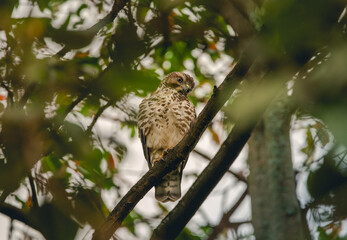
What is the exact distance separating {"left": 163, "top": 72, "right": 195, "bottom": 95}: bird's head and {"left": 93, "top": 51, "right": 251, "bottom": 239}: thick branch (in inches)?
74.9

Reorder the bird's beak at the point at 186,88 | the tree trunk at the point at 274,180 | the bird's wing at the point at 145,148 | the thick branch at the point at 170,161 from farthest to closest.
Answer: the bird's beak at the point at 186,88, the bird's wing at the point at 145,148, the tree trunk at the point at 274,180, the thick branch at the point at 170,161

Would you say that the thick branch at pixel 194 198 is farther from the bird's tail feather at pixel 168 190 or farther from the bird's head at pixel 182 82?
the bird's head at pixel 182 82

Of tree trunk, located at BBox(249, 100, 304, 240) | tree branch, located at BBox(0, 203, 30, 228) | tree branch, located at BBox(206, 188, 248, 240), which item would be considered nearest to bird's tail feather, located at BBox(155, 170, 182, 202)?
tree branch, located at BBox(206, 188, 248, 240)

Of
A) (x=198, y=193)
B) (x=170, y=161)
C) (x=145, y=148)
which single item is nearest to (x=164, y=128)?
(x=145, y=148)

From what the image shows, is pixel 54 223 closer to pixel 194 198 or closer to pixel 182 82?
pixel 194 198

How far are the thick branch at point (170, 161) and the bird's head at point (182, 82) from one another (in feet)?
6.24

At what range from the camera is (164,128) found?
4.92 metres

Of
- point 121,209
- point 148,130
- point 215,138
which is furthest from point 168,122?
point 121,209

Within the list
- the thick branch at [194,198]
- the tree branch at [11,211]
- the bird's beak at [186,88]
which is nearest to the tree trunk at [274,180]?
the thick branch at [194,198]

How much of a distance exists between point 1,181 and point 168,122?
379 centimetres

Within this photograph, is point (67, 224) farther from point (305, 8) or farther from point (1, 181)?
point (305, 8)

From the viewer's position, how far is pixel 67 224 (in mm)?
1141

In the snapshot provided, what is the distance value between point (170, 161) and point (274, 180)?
1094mm

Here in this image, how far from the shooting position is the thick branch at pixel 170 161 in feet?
8.37
